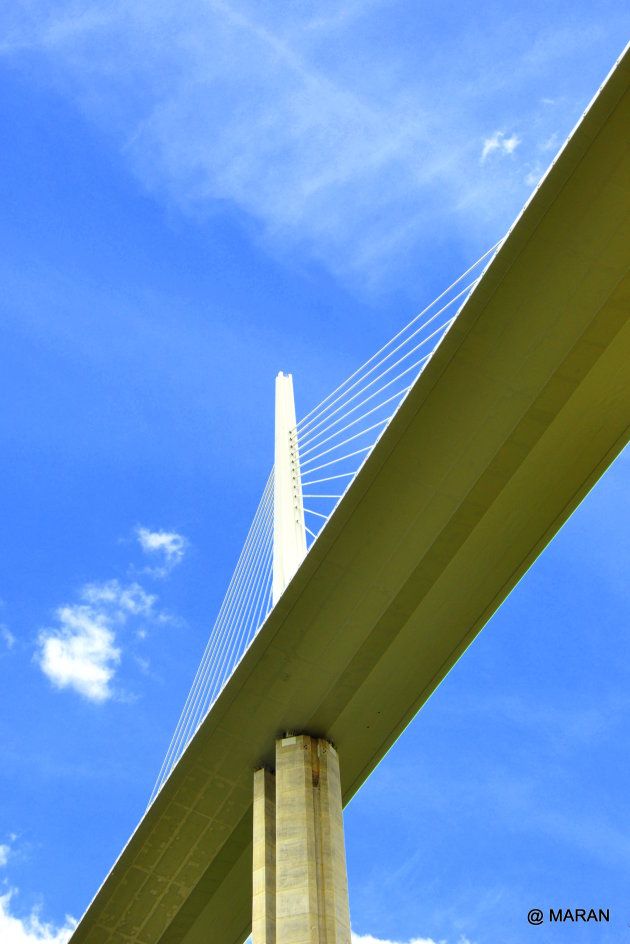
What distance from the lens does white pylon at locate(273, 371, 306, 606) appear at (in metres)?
15.4

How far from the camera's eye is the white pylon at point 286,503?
15414mm

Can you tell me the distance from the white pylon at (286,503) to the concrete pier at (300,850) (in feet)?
7.59

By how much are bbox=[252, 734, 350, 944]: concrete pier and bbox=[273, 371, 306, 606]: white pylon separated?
7.59ft

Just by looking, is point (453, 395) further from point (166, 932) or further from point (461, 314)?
point (166, 932)

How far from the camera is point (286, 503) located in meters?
16.5

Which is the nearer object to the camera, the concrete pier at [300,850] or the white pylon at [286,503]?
the concrete pier at [300,850]

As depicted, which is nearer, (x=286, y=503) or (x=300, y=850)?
(x=300, y=850)

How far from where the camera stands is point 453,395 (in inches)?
509

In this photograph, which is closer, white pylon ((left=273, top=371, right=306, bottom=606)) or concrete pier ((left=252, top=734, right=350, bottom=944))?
concrete pier ((left=252, top=734, right=350, bottom=944))

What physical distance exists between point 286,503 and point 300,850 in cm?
484

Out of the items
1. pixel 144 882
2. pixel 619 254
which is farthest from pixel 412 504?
pixel 144 882

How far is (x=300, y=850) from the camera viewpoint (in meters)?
14.2

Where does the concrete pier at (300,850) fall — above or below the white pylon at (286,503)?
below

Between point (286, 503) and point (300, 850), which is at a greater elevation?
point (286, 503)
